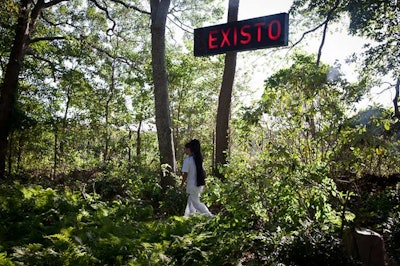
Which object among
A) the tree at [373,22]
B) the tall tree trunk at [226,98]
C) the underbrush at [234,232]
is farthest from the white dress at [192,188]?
the tree at [373,22]

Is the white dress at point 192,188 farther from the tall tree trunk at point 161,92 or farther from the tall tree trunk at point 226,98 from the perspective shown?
the tall tree trunk at point 226,98

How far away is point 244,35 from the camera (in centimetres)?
621

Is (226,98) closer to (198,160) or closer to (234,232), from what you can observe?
(198,160)

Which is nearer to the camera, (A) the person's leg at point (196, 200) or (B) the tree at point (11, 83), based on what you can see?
(A) the person's leg at point (196, 200)

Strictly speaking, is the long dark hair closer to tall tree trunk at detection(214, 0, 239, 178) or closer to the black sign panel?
the black sign panel

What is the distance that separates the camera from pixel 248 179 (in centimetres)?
411

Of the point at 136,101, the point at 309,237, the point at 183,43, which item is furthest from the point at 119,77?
the point at 309,237

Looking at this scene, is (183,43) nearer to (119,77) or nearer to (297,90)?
(119,77)

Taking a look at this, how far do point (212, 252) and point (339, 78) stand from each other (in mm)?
2707

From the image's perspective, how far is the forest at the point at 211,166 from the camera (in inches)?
144

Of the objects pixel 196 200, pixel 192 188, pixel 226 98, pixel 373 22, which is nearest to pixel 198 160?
pixel 192 188

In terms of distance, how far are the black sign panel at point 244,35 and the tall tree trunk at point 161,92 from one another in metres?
2.55

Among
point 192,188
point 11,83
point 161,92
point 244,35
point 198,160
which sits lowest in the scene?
point 192,188

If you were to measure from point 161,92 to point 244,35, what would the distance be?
136 inches
